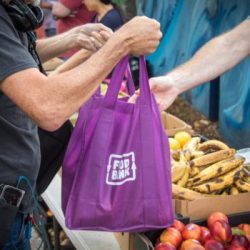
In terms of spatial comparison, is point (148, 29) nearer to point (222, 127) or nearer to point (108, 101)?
point (108, 101)

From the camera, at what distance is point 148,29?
1.96 metres

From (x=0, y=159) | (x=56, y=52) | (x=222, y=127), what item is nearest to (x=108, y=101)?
(x=0, y=159)

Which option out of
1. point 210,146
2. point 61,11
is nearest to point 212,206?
point 210,146

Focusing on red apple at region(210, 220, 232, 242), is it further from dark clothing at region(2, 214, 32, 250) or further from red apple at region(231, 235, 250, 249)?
dark clothing at region(2, 214, 32, 250)

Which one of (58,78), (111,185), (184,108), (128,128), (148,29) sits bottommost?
(184,108)

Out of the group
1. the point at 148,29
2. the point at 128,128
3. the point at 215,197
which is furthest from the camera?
the point at 215,197

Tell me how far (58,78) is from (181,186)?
114 cm

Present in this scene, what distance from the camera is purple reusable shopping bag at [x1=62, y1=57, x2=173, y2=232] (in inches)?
82.3

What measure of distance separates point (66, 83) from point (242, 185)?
4.18ft

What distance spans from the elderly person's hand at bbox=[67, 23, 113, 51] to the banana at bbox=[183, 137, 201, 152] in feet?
3.05

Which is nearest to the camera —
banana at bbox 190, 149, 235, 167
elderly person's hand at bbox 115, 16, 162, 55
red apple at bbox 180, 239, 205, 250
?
elderly person's hand at bbox 115, 16, 162, 55

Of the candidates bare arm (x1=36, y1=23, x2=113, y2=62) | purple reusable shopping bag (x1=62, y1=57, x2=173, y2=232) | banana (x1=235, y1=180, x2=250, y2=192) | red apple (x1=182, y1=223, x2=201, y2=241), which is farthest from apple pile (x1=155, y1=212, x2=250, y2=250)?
bare arm (x1=36, y1=23, x2=113, y2=62)

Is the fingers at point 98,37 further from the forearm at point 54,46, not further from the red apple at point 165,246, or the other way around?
the red apple at point 165,246

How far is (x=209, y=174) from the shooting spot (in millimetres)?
2764
